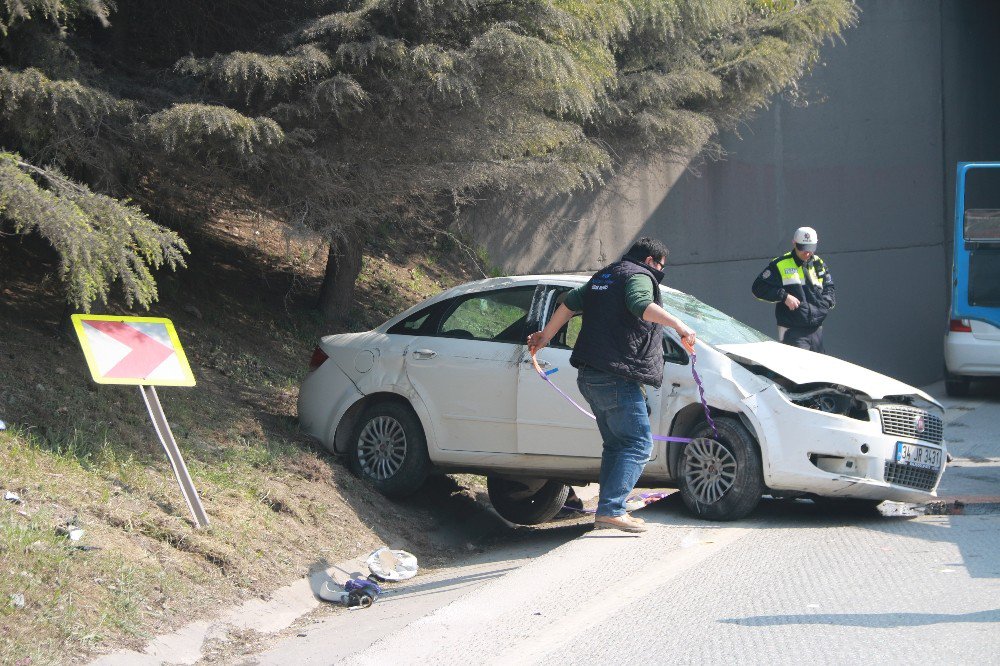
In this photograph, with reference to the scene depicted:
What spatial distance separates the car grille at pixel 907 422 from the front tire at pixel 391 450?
3237 millimetres

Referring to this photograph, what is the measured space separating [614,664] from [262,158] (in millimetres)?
4685

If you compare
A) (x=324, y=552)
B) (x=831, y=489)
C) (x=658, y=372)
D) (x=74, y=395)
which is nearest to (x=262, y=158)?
(x=74, y=395)

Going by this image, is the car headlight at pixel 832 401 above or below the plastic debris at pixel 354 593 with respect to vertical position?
above

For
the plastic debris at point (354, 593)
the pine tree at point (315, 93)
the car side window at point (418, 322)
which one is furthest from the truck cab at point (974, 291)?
the plastic debris at point (354, 593)

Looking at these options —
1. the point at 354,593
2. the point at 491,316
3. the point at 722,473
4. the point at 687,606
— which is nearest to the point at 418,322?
the point at 491,316

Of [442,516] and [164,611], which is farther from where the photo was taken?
[442,516]

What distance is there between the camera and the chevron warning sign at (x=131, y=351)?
6.37 m

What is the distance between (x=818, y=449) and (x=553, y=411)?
178 cm

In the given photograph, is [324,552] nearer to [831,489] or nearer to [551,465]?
[551,465]

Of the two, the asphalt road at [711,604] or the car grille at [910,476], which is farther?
the car grille at [910,476]

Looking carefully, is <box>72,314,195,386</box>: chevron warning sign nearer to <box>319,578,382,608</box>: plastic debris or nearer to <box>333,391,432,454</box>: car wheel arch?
<box>319,578,382,608</box>: plastic debris

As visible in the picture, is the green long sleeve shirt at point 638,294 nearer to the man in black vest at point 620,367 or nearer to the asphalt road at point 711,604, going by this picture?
the man in black vest at point 620,367

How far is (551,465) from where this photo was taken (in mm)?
7578

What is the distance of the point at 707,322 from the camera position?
304 inches
